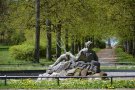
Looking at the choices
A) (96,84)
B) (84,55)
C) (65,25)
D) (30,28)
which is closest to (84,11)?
(65,25)

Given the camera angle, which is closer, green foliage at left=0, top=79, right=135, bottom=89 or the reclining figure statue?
green foliage at left=0, top=79, right=135, bottom=89

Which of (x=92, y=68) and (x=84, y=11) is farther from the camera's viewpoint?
(x=84, y=11)

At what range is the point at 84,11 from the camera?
149ft

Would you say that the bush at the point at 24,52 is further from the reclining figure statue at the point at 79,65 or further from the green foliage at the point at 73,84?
the green foliage at the point at 73,84

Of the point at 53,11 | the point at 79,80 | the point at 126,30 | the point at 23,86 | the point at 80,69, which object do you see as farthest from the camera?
the point at 126,30

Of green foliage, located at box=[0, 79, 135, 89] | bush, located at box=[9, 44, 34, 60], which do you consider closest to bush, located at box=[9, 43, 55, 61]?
bush, located at box=[9, 44, 34, 60]

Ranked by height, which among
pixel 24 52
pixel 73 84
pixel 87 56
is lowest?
pixel 73 84

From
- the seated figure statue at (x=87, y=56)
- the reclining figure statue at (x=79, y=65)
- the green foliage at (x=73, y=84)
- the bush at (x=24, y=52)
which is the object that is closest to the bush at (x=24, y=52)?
the bush at (x=24, y=52)

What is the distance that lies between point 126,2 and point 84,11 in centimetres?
476

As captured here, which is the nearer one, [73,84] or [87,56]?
[73,84]

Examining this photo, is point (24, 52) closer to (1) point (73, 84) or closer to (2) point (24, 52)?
(2) point (24, 52)

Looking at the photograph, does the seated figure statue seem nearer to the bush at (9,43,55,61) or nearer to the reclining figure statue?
the reclining figure statue

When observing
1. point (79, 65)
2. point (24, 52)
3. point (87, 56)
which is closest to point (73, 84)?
point (79, 65)

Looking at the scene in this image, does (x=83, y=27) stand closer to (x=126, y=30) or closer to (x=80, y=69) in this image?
(x=126, y=30)
